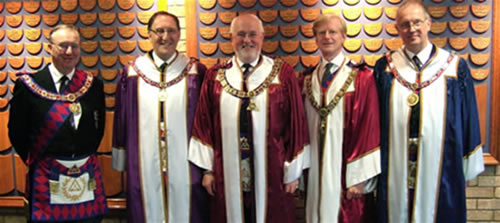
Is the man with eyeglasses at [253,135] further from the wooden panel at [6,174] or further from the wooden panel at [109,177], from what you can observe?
the wooden panel at [6,174]

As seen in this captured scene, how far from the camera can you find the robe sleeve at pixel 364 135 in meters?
2.45

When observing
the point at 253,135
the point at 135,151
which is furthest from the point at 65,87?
the point at 253,135

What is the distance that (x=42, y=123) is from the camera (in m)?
2.55

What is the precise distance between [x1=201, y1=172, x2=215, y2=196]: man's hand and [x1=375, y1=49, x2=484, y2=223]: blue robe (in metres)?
1.05

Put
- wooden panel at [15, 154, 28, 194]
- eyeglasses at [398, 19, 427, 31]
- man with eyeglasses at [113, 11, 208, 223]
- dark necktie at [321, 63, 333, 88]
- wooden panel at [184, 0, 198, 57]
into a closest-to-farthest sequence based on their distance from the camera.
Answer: eyeglasses at [398, 19, 427, 31]
dark necktie at [321, 63, 333, 88]
man with eyeglasses at [113, 11, 208, 223]
wooden panel at [184, 0, 198, 57]
wooden panel at [15, 154, 28, 194]

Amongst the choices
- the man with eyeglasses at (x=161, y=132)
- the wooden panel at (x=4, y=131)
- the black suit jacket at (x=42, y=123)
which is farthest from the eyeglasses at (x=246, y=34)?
the wooden panel at (x=4, y=131)

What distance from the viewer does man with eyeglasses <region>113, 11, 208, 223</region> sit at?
2.66m

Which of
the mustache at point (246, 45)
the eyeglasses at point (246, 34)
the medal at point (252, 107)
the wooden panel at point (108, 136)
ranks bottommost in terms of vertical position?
the wooden panel at point (108, 136)

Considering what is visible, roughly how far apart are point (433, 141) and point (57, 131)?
2.26m

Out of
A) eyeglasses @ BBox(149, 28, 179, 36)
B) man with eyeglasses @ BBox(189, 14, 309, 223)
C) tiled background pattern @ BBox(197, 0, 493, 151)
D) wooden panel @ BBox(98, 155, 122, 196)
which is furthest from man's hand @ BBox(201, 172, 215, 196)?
wooden panel @ BBox(98, 155, 122, 196)

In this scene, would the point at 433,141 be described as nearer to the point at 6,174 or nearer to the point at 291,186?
the point at 291,186

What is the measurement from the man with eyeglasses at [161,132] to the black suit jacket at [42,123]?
220 millimetres

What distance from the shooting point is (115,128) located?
2.81 m

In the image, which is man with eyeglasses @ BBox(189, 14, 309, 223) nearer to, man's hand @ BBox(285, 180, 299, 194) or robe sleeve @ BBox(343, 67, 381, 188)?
man's hand @ BBox(285, 180, 299, 194)
